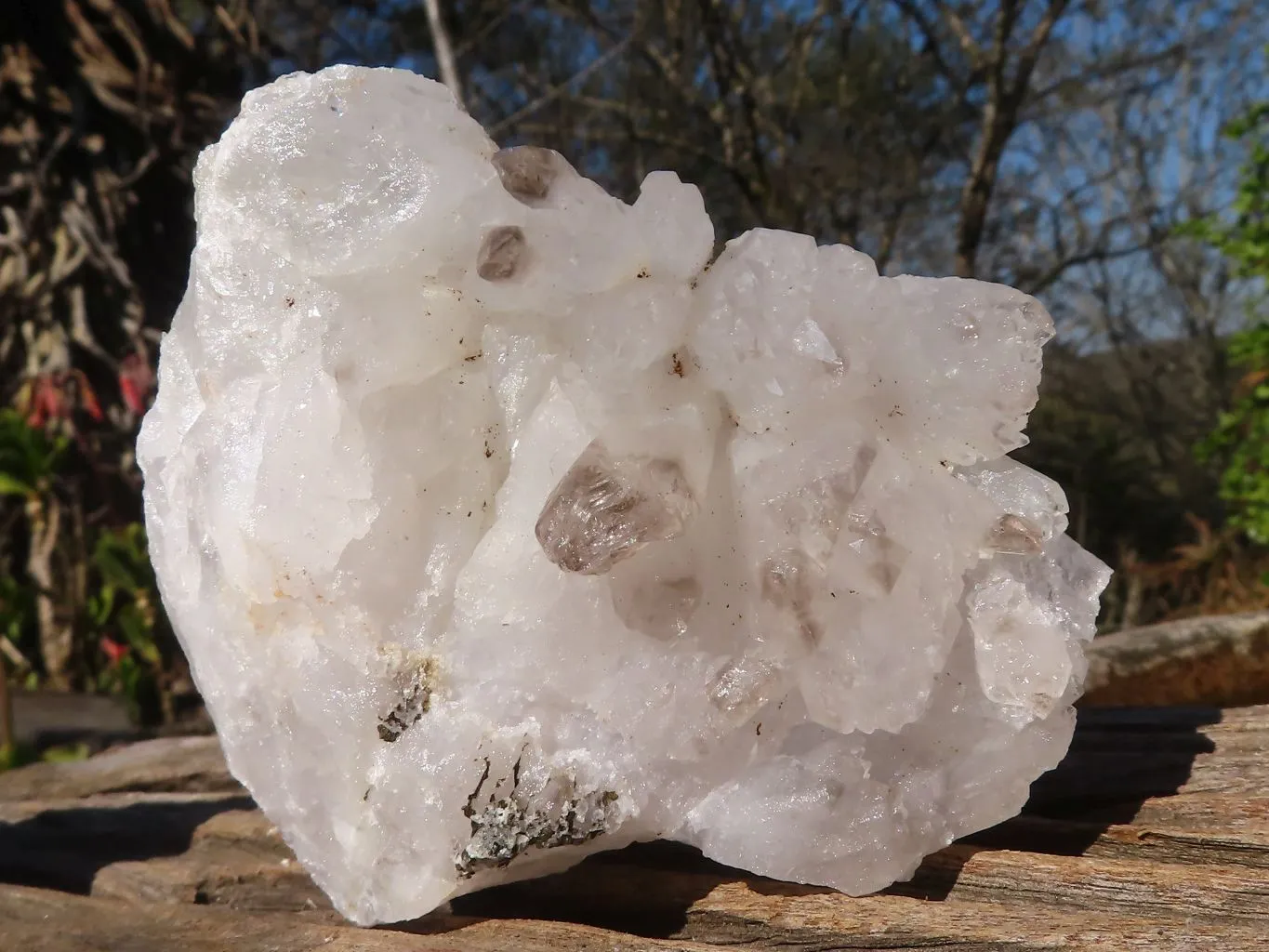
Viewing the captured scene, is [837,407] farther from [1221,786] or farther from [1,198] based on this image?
[1,198]

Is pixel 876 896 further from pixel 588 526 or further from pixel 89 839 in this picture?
pixel 89 839

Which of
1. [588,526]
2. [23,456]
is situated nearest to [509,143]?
[23,456]

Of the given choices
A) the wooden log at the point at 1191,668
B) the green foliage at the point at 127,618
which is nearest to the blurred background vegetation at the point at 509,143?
the green foliage at the point at 127,618

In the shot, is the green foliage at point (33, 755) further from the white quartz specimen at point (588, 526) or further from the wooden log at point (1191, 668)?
the wooden log at point (1191, 668)

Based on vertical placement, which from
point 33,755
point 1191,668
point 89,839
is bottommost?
point 33,755

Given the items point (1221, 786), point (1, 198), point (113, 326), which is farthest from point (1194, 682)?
point (1, 198)
